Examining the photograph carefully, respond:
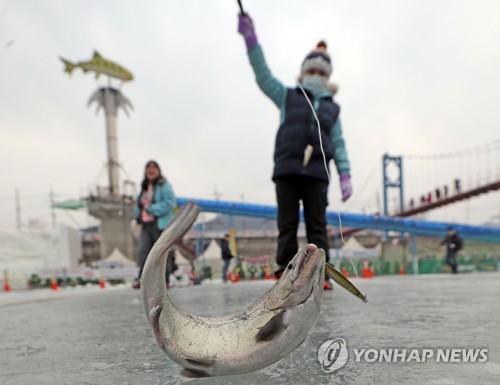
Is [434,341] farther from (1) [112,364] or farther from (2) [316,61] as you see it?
(2) [316,61]

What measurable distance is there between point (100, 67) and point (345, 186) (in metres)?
30.9

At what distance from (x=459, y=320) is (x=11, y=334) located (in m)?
1.90

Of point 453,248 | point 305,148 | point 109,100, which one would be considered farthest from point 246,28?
point 109,100

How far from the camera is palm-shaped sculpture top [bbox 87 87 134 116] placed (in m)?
28.5

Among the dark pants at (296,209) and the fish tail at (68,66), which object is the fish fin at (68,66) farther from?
the dark pants at (296,209)

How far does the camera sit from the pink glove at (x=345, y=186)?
2.49m

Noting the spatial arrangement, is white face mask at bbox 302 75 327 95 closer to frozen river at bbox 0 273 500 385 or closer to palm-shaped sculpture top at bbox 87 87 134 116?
frozen river at bbox 0 273 500 385

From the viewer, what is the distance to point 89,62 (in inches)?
1125

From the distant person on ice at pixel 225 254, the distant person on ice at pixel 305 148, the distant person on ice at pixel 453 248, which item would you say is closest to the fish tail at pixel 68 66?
the distant person on ice at pixel 225 254

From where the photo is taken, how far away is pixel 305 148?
2270mm

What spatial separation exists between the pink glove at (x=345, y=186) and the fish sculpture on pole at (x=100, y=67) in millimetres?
30668

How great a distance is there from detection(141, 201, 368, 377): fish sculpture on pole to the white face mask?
6.22 feet

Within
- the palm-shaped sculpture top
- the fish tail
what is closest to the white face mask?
the palm-shaped sculpture top

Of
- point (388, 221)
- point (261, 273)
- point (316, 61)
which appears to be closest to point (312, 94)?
point (316, 61)
